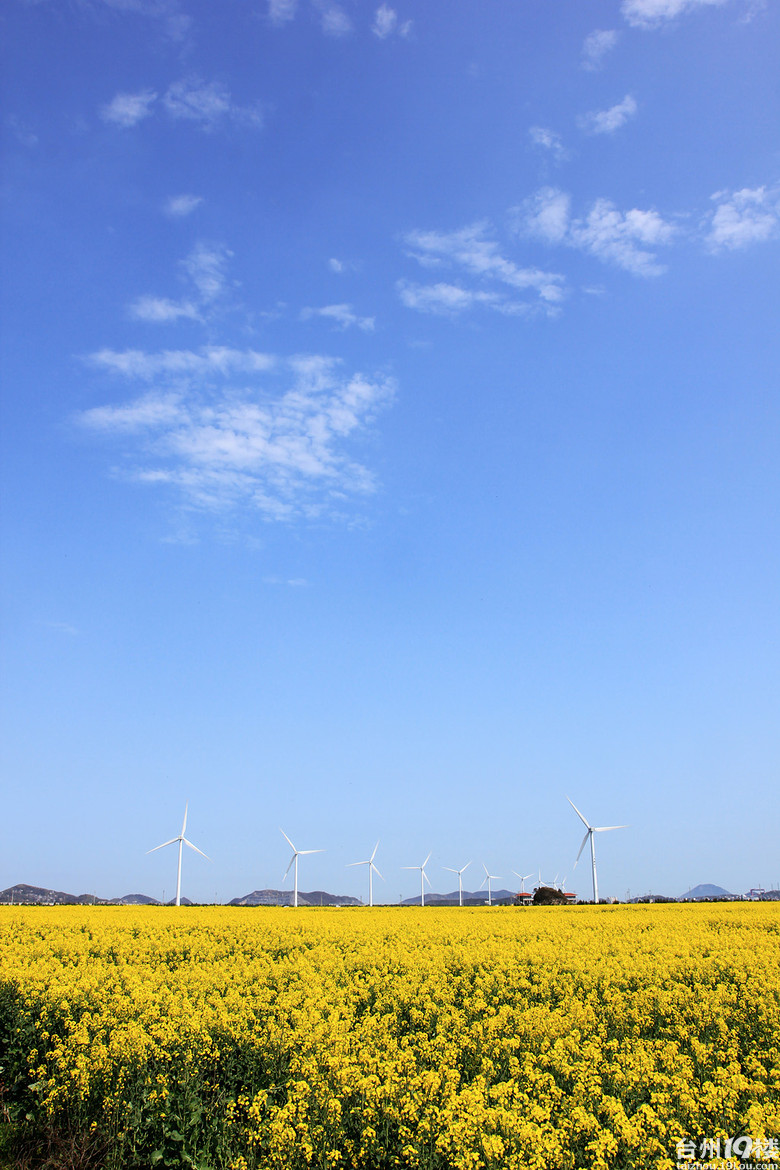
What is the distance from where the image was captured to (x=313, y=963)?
1983 cm

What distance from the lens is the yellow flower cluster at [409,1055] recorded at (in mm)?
9195

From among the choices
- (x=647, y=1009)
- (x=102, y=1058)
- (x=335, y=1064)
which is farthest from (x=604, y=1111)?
(x=102, y=1058)

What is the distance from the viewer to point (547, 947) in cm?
2188

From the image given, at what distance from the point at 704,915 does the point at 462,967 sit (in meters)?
24.8

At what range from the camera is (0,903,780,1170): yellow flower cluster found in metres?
9.20

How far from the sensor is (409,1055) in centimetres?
1127

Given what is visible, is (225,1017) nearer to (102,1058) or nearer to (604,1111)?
(102,1058)

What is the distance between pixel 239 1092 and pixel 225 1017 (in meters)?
1.54

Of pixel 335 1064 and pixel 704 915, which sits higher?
pixel 335 1064

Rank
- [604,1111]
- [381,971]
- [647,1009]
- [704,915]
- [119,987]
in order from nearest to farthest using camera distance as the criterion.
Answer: [604,1111] → [647,1009] → [119,987] → [381,971] → [704,915]

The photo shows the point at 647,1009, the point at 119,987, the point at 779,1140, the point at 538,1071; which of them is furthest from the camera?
the point at 119,987

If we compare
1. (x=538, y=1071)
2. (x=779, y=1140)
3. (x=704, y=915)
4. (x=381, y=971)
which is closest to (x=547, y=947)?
(x=381, y=971)

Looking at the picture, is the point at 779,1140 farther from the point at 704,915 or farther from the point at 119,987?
the point at 704,915

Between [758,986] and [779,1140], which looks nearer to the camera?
[779,1140]
